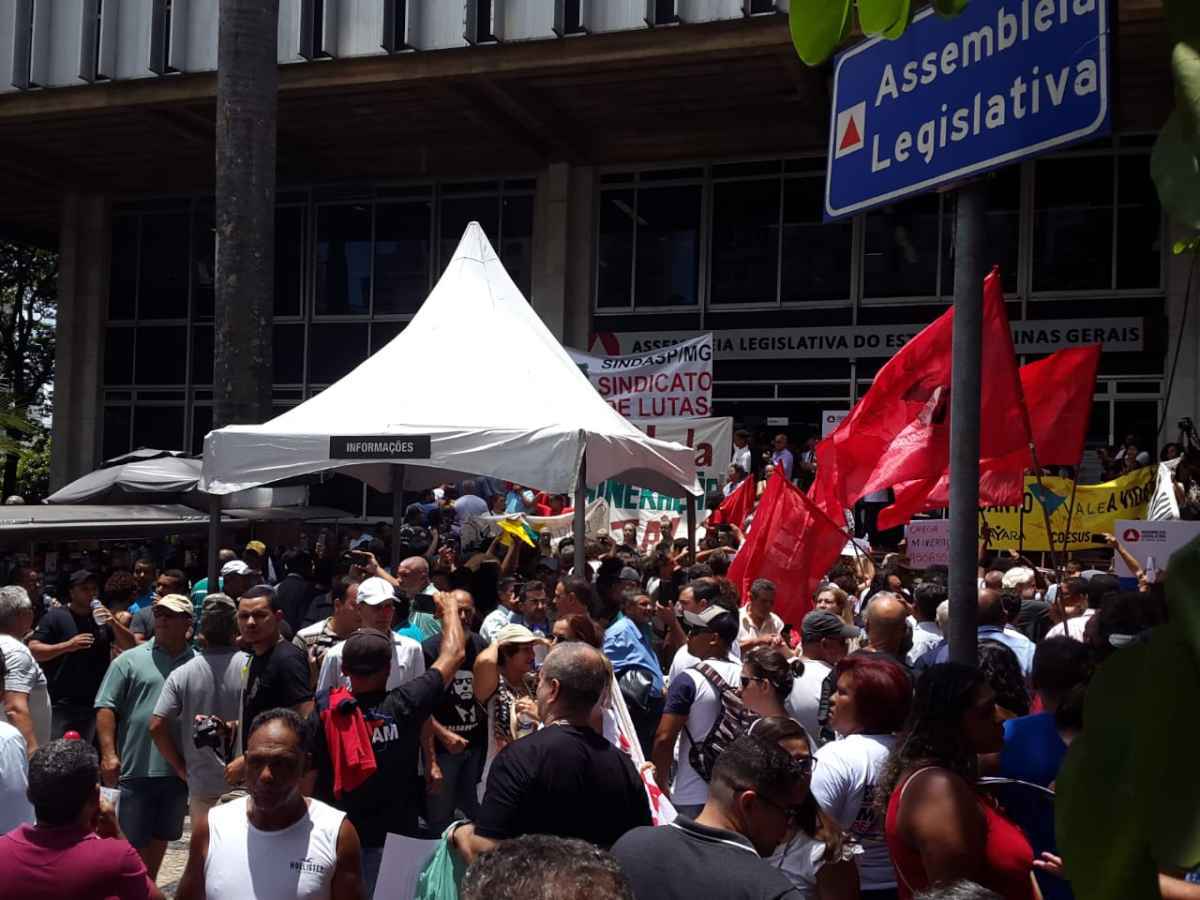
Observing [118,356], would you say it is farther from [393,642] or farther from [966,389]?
[966,389]

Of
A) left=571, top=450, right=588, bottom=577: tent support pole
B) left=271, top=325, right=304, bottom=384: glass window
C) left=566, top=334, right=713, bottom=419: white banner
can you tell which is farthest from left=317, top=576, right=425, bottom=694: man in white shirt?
left=271, top=325, right=304, bottom=384: glass window

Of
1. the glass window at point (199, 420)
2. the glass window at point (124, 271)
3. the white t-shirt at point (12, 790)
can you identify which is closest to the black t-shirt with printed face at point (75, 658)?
the white t-shirt at point (12, 790)

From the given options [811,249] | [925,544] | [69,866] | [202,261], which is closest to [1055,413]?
[925,544]

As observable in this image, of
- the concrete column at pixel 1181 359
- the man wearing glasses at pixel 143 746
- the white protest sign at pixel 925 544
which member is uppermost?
the concrete column at pixel 1181 359

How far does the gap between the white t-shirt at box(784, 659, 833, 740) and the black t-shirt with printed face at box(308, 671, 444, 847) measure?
1.69 metres

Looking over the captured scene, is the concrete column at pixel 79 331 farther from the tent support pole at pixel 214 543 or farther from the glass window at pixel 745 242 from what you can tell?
the tent support pole at pixel 214 543

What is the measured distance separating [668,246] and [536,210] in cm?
254

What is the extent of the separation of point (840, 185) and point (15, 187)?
27275 mm

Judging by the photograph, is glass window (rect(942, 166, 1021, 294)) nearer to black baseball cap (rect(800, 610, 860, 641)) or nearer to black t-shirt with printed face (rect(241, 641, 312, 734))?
black baseball cap (rect(800, 610, 860, 641))

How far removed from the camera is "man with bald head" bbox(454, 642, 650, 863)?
3.96m

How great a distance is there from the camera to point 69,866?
3764 mm

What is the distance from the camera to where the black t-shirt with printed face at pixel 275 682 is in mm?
6141

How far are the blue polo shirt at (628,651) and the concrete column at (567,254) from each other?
53.2 feet

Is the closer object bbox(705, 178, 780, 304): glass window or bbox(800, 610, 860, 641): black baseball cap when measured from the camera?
bbox(800, 610, 860, 641): black baseball cap
